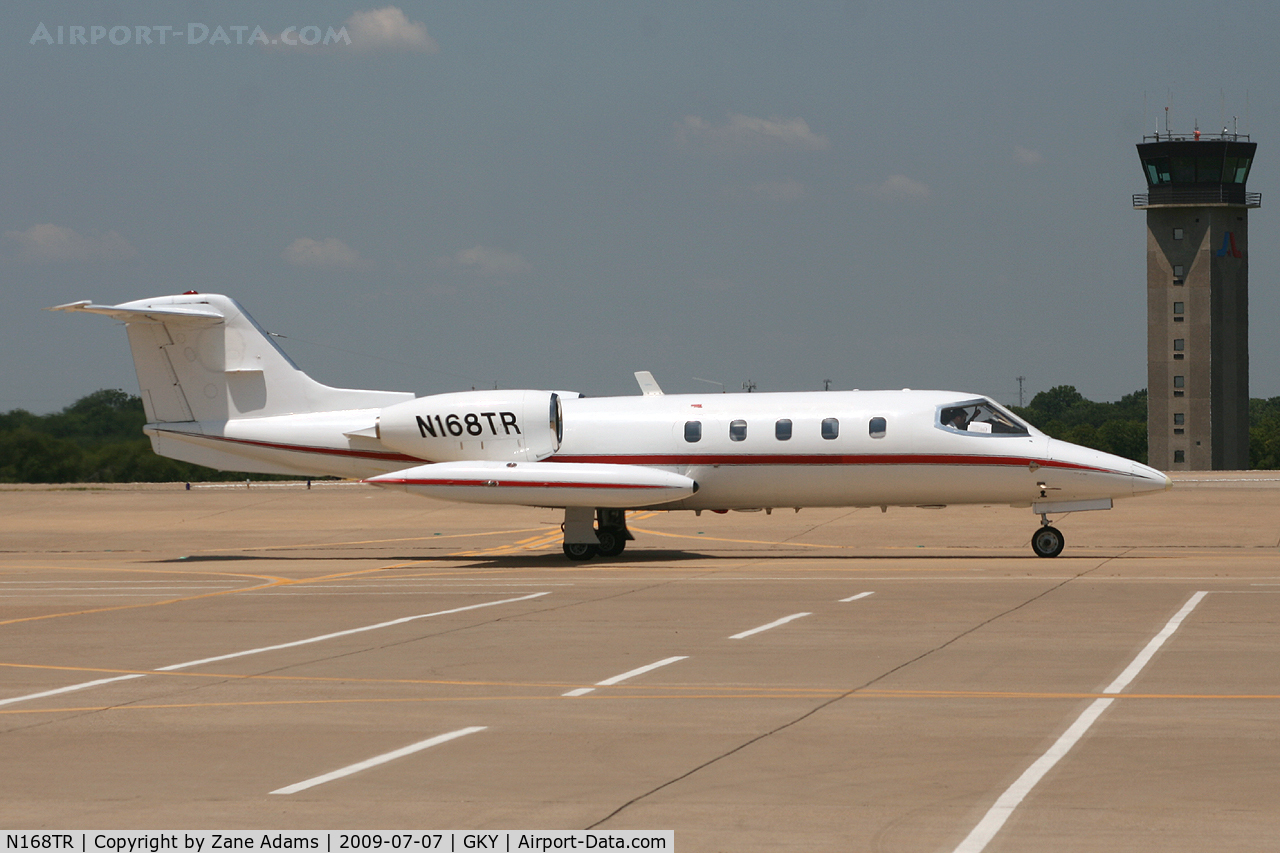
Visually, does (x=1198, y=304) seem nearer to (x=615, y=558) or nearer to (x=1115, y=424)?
(x=1115, y=424)

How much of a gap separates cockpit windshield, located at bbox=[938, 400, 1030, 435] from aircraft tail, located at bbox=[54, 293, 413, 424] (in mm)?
11489

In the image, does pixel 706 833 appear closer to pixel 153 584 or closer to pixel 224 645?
pixel 224 645

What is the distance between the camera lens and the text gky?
30.2 meters

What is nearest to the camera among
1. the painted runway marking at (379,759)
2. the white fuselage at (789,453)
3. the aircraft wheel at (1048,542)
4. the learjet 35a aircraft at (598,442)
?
the painted runway marking at (379,759)

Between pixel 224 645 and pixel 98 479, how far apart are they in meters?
44.8

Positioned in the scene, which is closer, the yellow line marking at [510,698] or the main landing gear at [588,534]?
the yellow line marking at [510,698]

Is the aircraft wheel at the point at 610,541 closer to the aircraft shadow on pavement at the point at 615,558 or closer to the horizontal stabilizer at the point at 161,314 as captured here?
the aircraft shadow on pavement at the point at 615,558

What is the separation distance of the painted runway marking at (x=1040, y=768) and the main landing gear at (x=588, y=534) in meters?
16.1

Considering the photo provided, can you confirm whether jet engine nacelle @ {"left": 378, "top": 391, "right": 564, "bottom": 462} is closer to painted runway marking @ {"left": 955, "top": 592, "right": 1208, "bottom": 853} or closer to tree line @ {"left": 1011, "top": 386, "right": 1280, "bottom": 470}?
painted runway marking @ {"left": 955, "top": 592, "right": 1208, "bottom": 853}

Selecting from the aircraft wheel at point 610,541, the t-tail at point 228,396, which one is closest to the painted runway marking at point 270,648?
the aircraft wheel at point 610,541

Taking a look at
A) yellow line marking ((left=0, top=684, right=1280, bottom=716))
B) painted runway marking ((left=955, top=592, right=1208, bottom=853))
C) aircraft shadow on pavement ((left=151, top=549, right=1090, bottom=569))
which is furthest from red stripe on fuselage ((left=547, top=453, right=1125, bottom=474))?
yellow line marking ((left=0, top=684, right=1280, bottom=716))

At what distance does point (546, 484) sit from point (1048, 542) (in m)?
9.92

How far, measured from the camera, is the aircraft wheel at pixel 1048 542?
28.0 meters

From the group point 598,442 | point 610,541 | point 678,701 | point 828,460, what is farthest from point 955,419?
point 678,701
